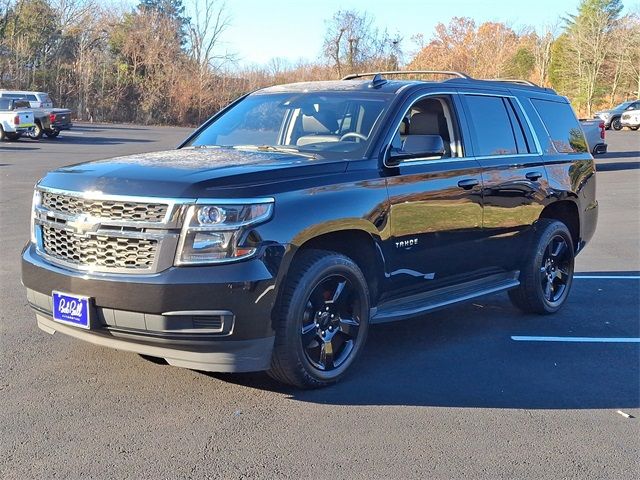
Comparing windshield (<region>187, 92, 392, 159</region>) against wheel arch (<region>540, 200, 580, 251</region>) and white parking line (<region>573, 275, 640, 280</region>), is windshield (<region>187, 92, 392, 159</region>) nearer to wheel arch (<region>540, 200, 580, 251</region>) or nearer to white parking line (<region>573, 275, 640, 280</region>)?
wheel arch (<region>540, 200, 580, 251</region>)

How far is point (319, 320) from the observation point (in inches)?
188

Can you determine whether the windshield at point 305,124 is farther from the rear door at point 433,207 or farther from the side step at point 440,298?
the side step at point 440,298

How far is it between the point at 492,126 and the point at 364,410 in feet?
9.79

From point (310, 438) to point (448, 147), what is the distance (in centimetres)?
279

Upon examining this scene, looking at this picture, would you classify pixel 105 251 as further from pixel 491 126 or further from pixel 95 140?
pixel 95 140

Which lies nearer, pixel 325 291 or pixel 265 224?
Result: pixel 265 224

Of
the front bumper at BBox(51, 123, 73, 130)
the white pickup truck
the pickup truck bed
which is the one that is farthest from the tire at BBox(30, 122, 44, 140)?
the white pickup truck

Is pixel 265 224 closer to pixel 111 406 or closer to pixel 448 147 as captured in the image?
pixel 111 406

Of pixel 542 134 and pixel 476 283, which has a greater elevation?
pixel 542 134

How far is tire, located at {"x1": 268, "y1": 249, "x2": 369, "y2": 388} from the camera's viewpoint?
4441 mm

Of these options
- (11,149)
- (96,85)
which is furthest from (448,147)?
(96,85)

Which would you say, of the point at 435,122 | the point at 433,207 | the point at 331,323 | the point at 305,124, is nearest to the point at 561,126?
the point at 435,122

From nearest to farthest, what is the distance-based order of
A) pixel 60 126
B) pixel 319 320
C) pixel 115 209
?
1. pixel 115 209
2. pixel 319 320
3. pixel 60 126

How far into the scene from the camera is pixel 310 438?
407 centimetres
